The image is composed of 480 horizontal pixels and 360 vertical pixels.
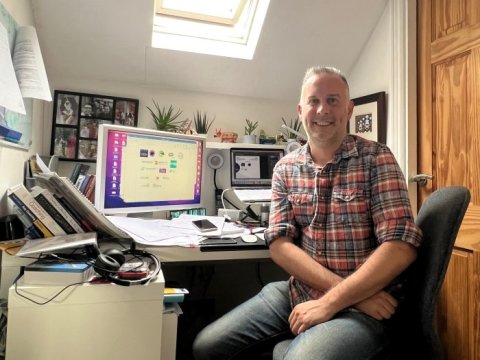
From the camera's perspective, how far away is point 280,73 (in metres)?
1.97

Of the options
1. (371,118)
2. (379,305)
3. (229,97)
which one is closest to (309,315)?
(379,305)

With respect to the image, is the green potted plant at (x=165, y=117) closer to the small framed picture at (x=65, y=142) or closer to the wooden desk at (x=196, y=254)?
the small framed picture at (x=65, y=142)

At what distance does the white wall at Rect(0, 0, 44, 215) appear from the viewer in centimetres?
111

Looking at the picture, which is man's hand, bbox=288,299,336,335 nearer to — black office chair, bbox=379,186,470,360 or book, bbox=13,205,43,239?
black office chair, bbox=379,186,470,360

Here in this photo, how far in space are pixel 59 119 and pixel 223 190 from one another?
3.19 ft

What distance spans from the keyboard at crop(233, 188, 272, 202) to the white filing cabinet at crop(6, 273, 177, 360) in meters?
0.78

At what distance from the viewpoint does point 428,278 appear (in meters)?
0.78

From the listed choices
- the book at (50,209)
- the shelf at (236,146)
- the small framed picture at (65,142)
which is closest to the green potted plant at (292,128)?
the shelf at (236,146)

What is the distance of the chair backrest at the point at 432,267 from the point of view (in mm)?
756

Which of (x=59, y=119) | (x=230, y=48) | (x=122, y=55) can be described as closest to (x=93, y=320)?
(x=59, y=119)

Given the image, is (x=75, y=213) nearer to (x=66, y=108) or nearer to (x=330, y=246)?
(x=330, y=246)

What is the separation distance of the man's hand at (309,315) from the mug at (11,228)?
3.04ft

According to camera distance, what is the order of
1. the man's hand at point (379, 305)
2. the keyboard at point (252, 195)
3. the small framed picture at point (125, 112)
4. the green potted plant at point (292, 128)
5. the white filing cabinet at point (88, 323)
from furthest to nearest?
the green potted plant at point (292, 128), the small framed picture at point (125, 112), the keyboard at point (252, 195), the man's hand at point (379, 305), the white filing cabinet at point (88, 323)

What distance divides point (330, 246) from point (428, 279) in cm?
26
